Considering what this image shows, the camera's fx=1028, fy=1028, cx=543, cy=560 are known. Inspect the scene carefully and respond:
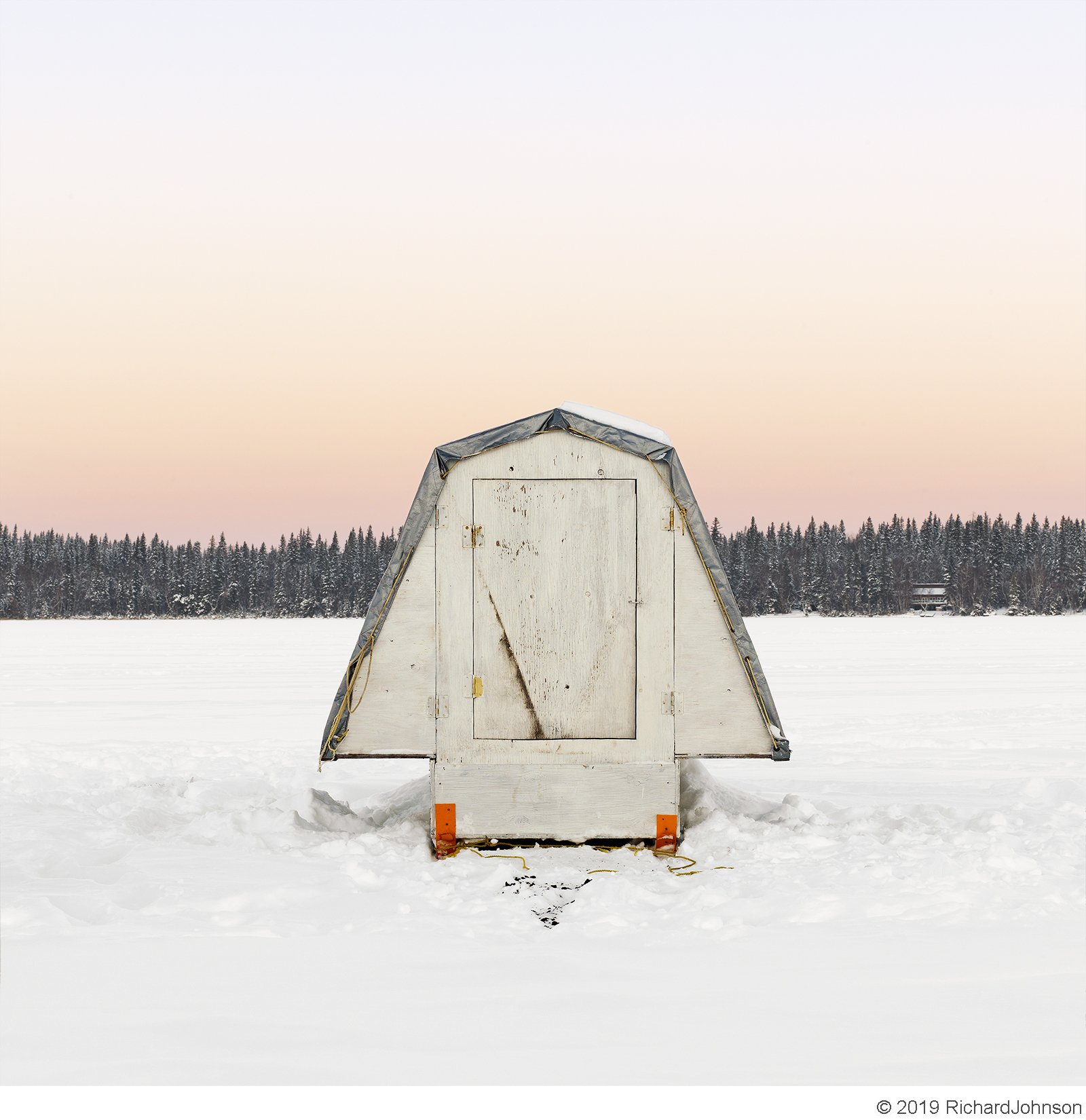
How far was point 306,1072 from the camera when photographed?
12.1 ft

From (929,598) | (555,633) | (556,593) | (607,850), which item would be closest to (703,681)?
(555,633)

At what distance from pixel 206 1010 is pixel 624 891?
2.54 meters

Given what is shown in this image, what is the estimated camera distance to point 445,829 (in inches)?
277

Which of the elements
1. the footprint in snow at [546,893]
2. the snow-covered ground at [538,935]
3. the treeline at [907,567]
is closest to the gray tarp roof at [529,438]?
the snow-covered ground at [538,935]

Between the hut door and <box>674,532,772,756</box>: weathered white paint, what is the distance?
334mm

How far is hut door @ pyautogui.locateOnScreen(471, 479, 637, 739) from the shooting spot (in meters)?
7.09

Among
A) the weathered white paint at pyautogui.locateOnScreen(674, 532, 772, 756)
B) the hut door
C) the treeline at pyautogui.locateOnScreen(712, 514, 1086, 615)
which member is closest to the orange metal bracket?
the hut door

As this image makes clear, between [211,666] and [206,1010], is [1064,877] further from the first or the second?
[211,666]

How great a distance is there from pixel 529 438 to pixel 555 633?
136cm

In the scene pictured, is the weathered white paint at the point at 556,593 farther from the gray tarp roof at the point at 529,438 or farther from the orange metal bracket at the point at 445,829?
the orange metal bracket at the point at 445,829

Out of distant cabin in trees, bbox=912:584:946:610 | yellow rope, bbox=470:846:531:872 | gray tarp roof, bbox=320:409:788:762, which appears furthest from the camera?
distant cabin in trees, bbox=912:584:946:610

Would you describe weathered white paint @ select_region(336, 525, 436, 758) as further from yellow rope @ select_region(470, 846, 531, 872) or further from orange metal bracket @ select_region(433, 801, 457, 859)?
yellow rope @ select_region(470, 846, 531, 872)

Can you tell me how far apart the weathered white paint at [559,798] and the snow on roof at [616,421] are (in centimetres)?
228

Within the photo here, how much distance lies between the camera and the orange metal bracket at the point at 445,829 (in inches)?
277
